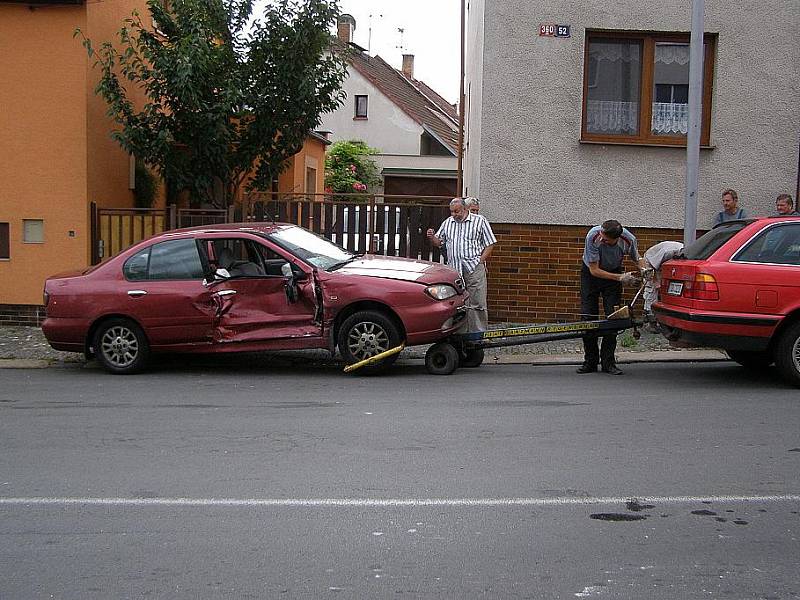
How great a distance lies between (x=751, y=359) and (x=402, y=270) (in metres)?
3.77

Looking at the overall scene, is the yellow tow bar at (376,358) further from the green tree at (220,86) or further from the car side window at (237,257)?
the green tree at (220,86)

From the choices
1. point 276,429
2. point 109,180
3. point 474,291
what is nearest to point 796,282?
point 474,291

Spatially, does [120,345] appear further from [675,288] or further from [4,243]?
[675,288]

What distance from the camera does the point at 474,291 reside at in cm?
1110

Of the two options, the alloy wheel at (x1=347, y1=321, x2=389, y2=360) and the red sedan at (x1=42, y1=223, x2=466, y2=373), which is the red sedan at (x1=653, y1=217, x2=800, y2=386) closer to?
the red sedan at (x1=42, y1=223, x2=466, y2=373)

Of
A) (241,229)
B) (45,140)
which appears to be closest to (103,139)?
(45,140)

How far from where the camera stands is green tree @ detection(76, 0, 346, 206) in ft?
44.7

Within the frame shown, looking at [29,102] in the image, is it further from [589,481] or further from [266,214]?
[589,481]

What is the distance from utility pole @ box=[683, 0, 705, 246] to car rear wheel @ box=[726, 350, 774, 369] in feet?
5.23

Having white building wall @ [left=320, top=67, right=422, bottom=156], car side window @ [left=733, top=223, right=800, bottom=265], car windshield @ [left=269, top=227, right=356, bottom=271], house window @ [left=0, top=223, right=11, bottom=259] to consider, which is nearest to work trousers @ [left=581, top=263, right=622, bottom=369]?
car side window @ [left=733, top=223, right=800, bottom=265]

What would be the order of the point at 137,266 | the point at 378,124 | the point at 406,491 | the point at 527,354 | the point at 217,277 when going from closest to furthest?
the point at 406,491, the point at 217,277, the point at 137,266, the point at 527,354, the point at 378,124

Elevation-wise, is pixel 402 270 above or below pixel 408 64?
below

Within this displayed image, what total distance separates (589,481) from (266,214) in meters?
8.74

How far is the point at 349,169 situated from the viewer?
33094 mm
